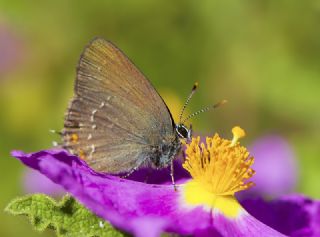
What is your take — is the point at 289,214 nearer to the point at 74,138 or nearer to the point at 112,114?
the point at 112,114

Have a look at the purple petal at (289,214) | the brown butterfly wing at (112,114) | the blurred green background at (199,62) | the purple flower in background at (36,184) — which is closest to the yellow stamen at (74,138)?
the brown butterfly wing at (112,114)

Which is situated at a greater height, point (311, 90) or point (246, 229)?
point (311, 90)

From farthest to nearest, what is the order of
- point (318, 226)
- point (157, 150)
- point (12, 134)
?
point (12, 134), point (318, 226), point (157, 150)

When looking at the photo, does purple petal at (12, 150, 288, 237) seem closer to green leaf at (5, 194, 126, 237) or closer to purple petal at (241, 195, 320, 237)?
green leaf at (5, 194, 126, 237)

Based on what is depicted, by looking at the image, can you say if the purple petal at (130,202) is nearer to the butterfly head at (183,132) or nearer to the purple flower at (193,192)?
the purple flower at (193,192)

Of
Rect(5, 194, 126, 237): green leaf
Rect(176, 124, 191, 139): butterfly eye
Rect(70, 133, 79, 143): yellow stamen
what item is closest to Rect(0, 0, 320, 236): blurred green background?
Rect(176, 124, 191, 139): butterfly eye

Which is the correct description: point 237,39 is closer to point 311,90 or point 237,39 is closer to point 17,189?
point 311,90

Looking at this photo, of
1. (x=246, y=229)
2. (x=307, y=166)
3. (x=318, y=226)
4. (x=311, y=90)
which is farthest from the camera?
(x=311, y=90)

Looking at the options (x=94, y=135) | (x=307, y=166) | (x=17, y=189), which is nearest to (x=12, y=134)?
Answer: (x=17, y=189)
